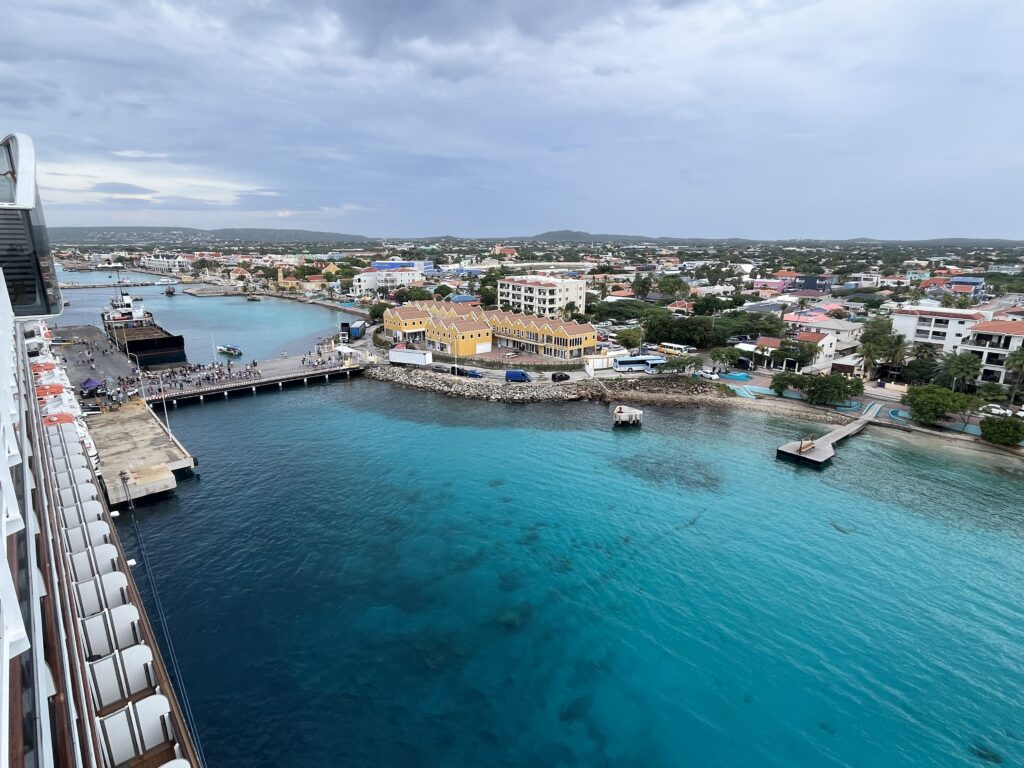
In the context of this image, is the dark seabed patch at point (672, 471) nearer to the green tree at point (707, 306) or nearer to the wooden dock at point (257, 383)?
the wooden dock at point (257, 383)

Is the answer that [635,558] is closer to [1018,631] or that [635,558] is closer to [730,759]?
[730,759]

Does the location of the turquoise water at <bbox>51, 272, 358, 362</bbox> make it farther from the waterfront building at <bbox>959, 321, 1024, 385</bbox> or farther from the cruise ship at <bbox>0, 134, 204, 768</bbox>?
the waterfront building at <bbox>959, 321, 1024, 385</bbox>

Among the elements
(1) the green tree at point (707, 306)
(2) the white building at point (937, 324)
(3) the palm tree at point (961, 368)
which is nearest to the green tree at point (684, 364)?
(3) the palm tree at point (961, 368)

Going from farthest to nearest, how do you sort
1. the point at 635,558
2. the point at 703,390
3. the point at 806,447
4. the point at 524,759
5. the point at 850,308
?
the point at 850,308
the point at 703,390
the point at 806,447
the point at 635,558
the point at 524,759

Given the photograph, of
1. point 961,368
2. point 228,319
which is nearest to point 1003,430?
point 961,368

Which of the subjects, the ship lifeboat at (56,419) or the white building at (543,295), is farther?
the white building at (543,295)

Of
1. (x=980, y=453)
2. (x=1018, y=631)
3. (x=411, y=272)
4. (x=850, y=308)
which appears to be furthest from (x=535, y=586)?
(x=411, y=272)

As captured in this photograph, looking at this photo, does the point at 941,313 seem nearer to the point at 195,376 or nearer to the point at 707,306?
the point at 707,306
